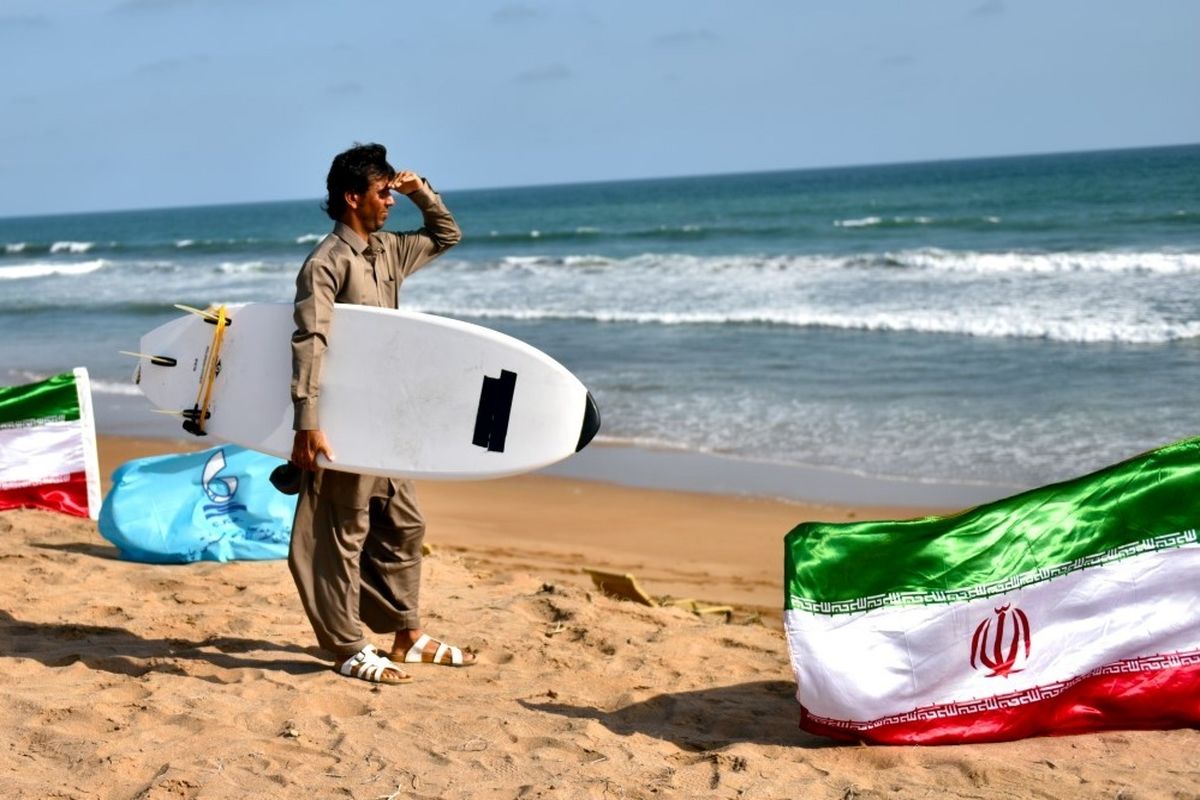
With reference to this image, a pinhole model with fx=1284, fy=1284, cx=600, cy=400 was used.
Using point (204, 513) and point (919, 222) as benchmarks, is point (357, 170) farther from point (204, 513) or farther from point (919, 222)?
point (919, 222)

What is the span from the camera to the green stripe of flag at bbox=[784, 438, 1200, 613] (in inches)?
138

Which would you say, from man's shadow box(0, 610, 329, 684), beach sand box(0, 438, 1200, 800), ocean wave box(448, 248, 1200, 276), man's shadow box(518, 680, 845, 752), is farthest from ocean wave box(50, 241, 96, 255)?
man's shadow box(518, 680, 845, 752)

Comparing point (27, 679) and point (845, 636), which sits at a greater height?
A: point (845, 636)

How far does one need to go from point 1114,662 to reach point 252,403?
9.35 feet

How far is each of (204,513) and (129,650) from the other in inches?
56.4

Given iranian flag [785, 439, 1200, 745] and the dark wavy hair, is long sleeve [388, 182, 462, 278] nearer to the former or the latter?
the dark wavy hair

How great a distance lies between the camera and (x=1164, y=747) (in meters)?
3.37

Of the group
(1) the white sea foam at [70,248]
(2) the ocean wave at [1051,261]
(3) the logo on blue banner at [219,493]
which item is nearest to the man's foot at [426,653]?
(3) the logo on blue banner at [219,493]

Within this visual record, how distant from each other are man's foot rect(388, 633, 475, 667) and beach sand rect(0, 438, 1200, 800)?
0.08m

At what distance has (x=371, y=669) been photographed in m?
4.25

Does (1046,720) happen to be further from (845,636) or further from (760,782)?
(760,782)

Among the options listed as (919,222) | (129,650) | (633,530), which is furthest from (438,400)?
(919,222)

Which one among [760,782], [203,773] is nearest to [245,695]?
[203,773]

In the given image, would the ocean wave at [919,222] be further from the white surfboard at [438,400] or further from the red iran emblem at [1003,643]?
the red iran emblem at [1003,643]
